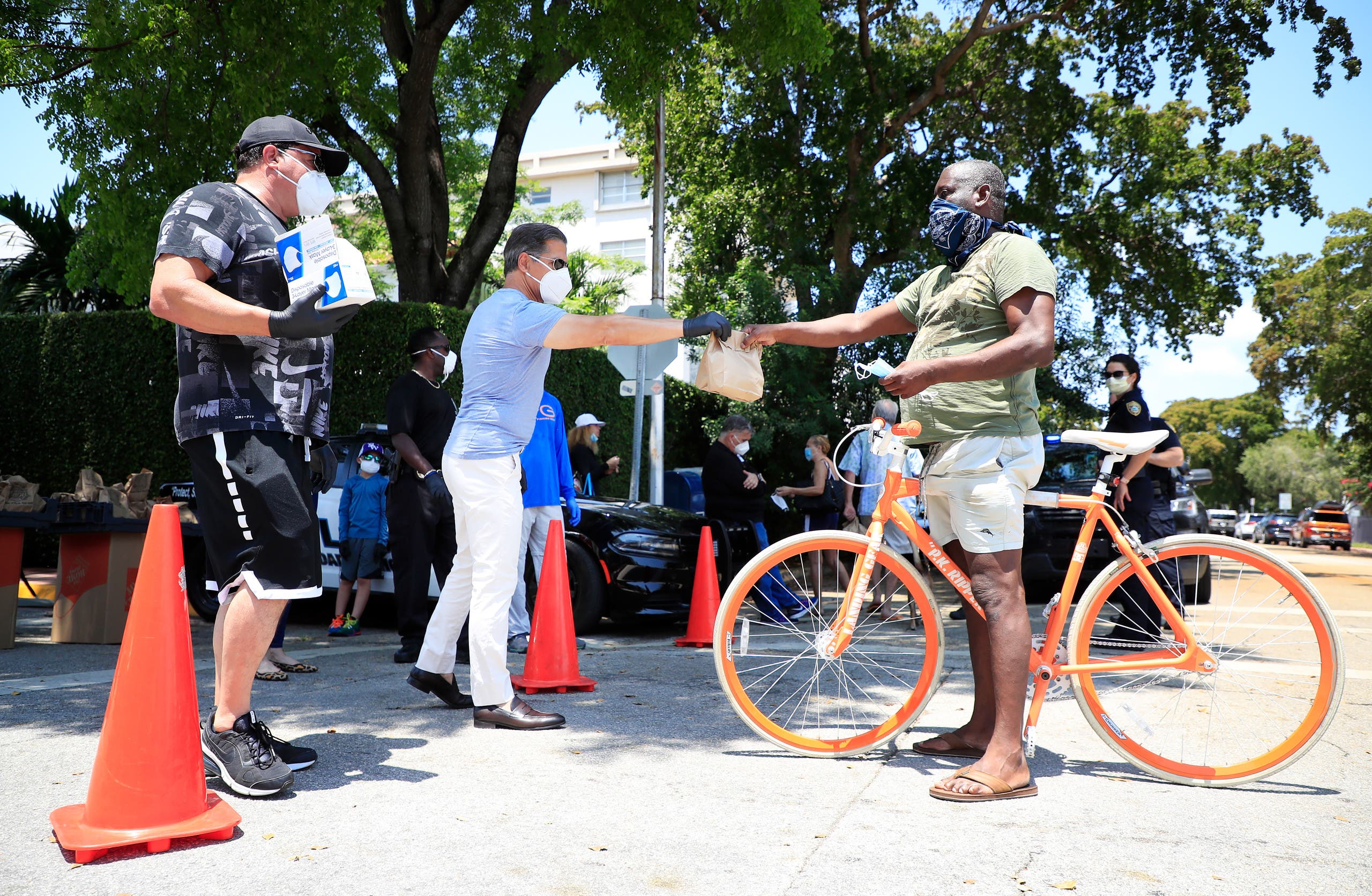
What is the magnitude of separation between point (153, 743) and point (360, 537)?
16.6 feet

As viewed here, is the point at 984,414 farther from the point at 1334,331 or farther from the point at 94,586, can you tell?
the point at 1334,331

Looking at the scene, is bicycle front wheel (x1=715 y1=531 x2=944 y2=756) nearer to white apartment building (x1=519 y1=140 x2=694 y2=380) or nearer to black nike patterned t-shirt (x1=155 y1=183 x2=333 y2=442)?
black nike patterned t-shirt (x1=155 y1=183 x2=333 y2=442)

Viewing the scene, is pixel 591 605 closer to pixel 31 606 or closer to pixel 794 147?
pixel 31 606

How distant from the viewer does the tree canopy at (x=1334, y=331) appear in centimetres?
3128

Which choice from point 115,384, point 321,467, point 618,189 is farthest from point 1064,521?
point 618,189

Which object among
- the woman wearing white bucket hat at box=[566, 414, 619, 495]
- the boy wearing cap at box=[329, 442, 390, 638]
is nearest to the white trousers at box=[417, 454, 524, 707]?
the boy wearing cap at box=[329, 442, 390, 638]

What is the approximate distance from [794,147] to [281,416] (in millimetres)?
16481

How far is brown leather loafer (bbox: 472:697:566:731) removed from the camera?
4297mm

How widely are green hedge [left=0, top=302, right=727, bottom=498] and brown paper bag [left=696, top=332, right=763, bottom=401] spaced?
29.9 feet

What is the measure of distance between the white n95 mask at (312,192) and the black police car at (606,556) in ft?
13.2

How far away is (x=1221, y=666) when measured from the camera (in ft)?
12.4

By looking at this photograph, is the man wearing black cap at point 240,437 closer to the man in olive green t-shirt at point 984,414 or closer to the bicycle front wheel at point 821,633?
the bicycle front wheel at point 821,633

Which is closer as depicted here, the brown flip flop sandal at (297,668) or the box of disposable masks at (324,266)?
the box of disposable masks at (324,266)

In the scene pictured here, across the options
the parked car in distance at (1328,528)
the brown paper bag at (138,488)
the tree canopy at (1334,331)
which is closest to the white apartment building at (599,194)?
the tree canopy at (1334,331)
